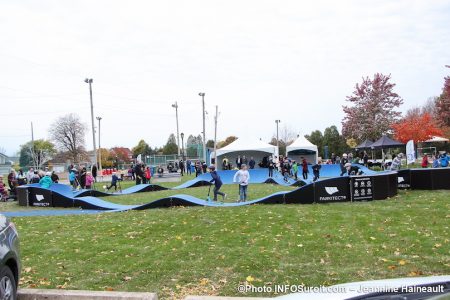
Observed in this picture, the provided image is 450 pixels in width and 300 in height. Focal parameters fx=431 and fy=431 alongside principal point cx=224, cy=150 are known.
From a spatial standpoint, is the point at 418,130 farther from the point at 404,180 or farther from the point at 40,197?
the point at 40,197

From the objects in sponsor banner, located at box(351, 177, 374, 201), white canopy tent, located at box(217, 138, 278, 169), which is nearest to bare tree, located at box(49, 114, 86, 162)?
white canopy tent, located at box(217, 138, 278, 169)

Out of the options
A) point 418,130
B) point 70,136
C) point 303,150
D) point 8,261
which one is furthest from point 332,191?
point 70,136

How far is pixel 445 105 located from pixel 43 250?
4552cm

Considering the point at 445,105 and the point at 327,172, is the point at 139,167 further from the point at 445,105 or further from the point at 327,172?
the point at 445,105

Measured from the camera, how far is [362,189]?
15.0 metres

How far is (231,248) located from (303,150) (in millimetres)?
39748

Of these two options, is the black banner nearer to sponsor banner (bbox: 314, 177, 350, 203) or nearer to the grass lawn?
sponsor banner (bbox: 314, 177, 350, 203)

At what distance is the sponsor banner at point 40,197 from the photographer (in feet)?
59.3

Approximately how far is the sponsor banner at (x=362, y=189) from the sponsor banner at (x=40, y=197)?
39.9 feet

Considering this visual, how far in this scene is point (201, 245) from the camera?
8.33 m

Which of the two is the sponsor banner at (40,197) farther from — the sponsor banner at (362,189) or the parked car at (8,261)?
the parked car at (8,261)

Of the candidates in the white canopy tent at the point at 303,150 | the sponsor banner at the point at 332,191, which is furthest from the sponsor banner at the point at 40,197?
the white canopy tent at the point at 303,150

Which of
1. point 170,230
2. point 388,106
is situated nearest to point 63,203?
point 170,230

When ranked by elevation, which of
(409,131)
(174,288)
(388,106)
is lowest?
(174,288)
